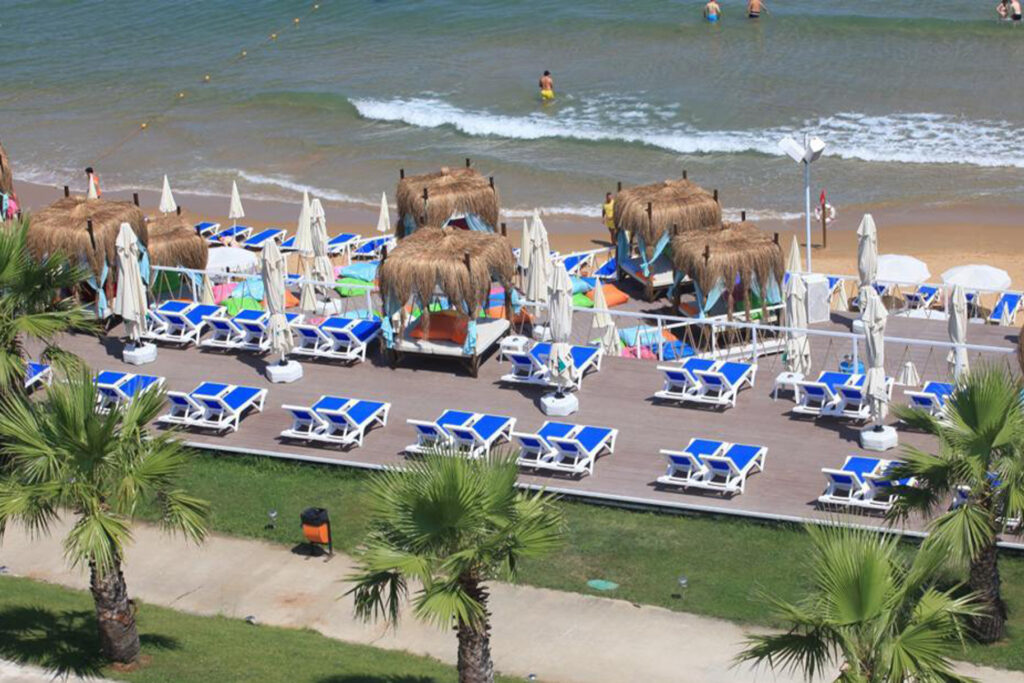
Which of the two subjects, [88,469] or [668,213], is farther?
[668,213]

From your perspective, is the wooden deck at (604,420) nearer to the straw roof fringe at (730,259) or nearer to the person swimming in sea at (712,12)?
the straw roof fringe at (730,259)

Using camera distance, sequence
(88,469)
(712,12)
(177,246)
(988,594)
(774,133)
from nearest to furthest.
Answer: (88,469) → (988,594) → (177,246) → (774,133) → (712,12)

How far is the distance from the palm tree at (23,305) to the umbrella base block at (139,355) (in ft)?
24.3

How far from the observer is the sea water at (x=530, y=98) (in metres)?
41.1

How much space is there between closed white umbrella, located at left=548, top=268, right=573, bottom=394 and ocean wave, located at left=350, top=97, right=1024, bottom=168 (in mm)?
20952

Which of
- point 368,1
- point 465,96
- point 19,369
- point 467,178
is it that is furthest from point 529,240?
point 368,1

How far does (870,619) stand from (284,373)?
12.6 meters

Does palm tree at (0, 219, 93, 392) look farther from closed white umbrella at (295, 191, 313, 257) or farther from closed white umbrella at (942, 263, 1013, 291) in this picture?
closed white umbrella at (942, 263, 1013, 291)

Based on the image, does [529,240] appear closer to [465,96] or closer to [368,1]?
[465,96]

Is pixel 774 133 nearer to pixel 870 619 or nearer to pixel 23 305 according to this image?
pixel 23 305

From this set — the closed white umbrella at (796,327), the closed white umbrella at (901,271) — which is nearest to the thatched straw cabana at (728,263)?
the closed white umbrella at (796,327)

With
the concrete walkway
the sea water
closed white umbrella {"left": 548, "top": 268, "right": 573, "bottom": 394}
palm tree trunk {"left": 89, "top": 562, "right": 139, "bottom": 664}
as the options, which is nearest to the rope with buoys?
the sea water

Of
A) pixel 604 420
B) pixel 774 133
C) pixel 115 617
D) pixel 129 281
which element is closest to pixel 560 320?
pixel 604 420

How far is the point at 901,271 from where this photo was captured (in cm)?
2750
